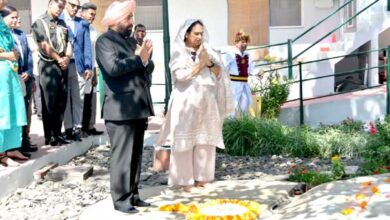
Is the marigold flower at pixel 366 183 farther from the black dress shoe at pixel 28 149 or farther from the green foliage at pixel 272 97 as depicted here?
the green foliage at pixel 272 97

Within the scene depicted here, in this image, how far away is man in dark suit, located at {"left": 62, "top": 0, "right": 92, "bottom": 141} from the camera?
28.0 ft

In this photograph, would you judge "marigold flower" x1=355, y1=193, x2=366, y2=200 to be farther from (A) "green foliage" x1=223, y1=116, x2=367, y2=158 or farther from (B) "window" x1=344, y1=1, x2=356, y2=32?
(B) "window" x1=344, y1=1, x2=356, y2=32

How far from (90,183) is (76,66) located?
188cm

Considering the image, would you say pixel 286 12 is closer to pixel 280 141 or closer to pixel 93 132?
pixel 280 141

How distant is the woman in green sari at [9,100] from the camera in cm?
680

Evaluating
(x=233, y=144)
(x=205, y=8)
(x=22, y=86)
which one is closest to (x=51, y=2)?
(x=22, y=86)

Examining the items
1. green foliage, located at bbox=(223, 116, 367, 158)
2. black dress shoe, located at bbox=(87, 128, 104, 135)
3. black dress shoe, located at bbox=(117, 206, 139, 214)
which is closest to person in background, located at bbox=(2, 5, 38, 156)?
black dress shoe, located at bbox=(87, 128, 104, 135)

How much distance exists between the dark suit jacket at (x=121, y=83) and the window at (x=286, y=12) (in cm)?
967

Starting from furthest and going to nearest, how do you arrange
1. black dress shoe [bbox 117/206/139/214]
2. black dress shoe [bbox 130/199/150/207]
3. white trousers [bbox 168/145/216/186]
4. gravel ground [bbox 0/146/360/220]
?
white trousers [bbox 168/145/216/186], gravel ground [bbox 0/146/360/220], black dress shoe [bbox 130/199/150/207], black dress shoe [bbox 117/206/139/214]

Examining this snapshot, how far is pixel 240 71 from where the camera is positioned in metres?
10.4

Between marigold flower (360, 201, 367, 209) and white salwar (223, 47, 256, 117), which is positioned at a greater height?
white salwar (223, 47, 256, 117)

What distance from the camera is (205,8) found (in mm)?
14570

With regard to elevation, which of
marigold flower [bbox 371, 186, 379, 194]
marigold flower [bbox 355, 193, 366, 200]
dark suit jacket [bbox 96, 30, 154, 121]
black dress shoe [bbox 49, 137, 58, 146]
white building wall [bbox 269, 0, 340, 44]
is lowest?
marigold flower [bbox 355, 193, 366, 200]

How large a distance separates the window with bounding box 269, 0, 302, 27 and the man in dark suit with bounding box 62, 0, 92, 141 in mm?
7185
